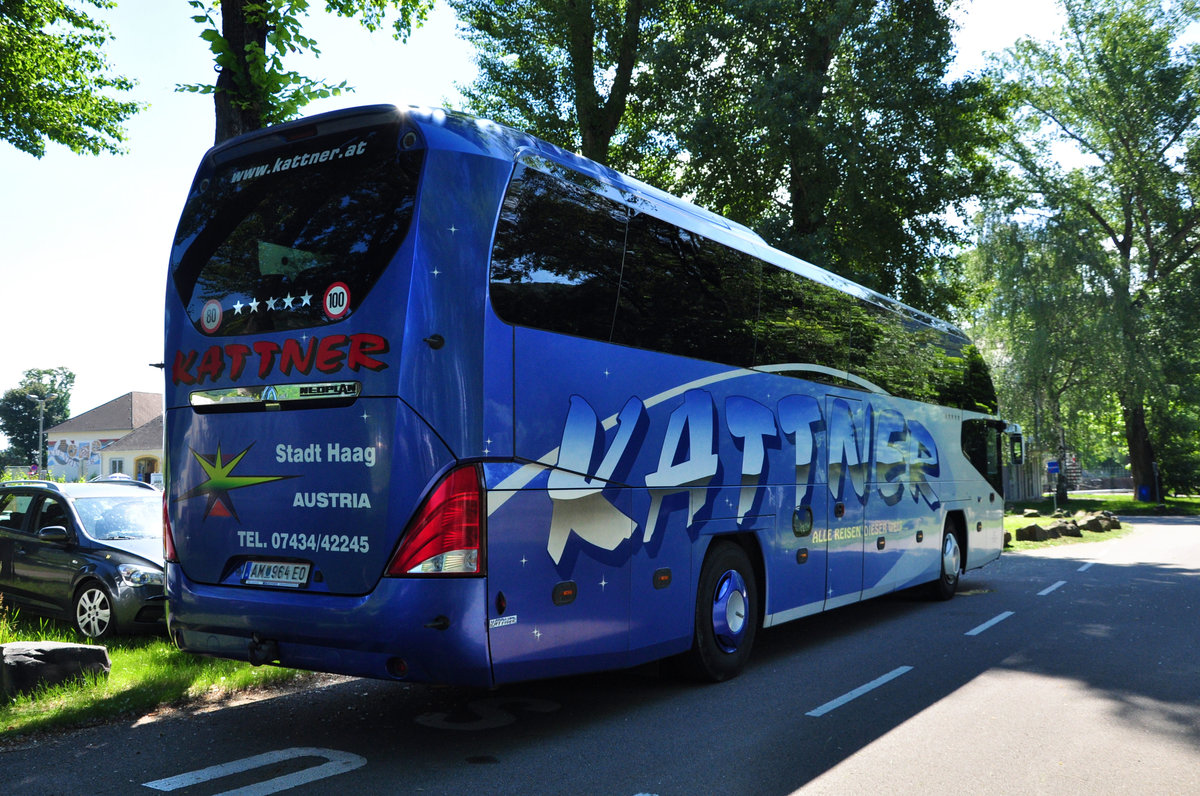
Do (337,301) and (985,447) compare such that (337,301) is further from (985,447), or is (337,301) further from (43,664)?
(985,447)

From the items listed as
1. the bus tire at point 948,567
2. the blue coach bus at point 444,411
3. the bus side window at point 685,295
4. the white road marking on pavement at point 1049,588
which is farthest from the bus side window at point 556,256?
the white road marking on pavement at point 1049,588

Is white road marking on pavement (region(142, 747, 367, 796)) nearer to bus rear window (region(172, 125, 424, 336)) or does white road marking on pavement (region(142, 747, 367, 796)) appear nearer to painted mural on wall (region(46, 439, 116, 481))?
bus rear window (region(172, 125, 424, 336))

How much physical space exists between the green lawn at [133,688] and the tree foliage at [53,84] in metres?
11.1

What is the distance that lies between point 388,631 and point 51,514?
759cm

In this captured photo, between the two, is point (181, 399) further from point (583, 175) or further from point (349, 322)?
point (583, 175)

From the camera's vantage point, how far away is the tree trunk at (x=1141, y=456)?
48562 mm

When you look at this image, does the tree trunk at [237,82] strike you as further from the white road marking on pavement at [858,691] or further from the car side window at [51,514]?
the white road marking on pavement at [858,691]

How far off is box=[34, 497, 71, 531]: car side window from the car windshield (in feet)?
0.56

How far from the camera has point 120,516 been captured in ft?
35.4

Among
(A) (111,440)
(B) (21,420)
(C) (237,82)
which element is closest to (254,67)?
(C) (237,82)

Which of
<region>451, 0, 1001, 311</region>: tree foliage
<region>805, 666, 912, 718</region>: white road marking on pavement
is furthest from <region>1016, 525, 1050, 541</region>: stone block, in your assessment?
<region>805, 666, 912, 718</region>: white road marking on pavement

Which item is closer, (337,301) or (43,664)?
(337,301)

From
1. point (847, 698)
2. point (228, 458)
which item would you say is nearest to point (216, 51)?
point (228, 458)

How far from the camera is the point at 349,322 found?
5355 mm
